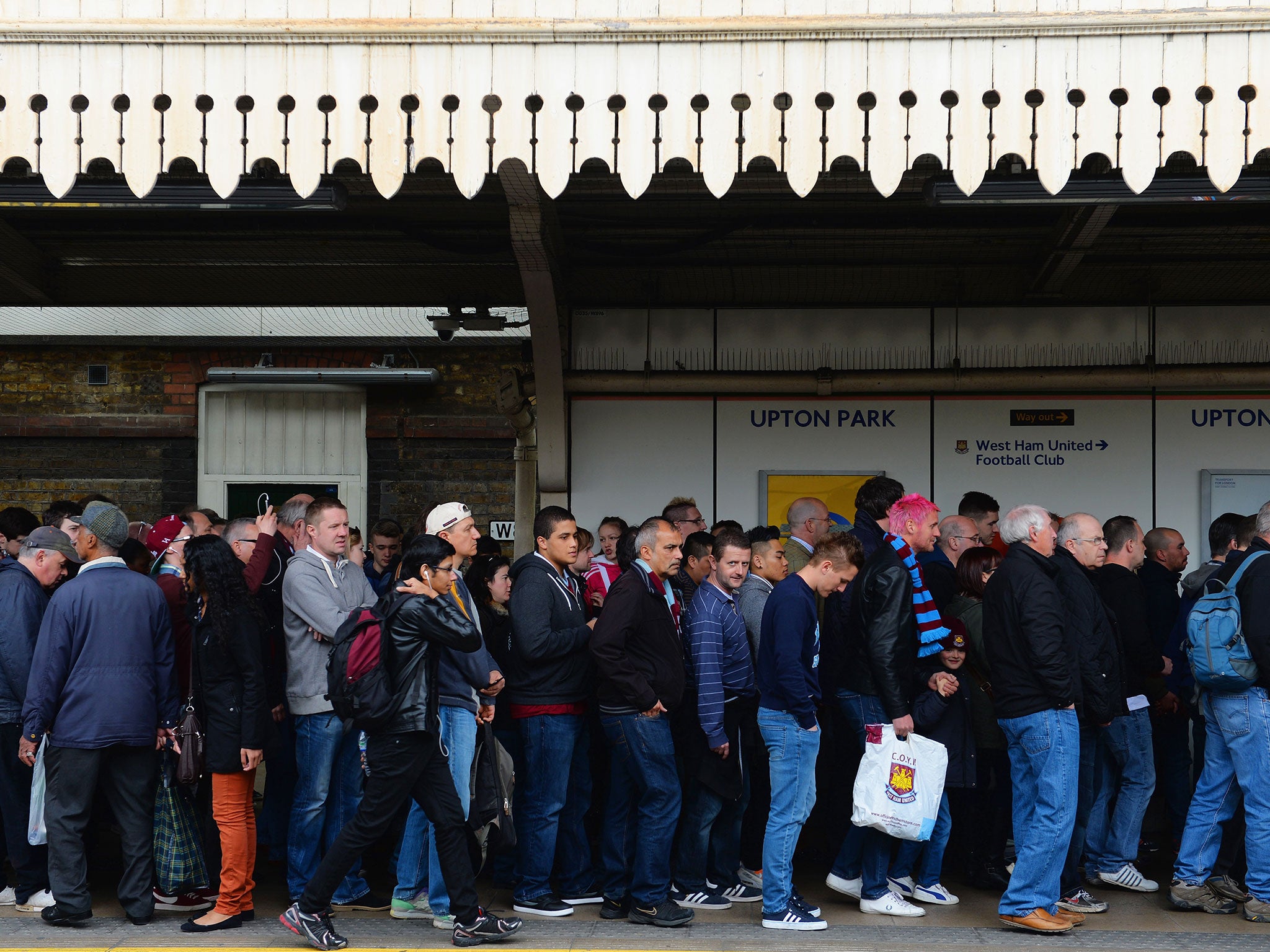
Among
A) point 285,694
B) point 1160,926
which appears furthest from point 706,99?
point 1160,926

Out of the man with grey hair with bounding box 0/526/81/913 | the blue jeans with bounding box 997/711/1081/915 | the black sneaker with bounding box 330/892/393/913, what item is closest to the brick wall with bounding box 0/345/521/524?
the man with grey hair with bounding box 0/526/81/913

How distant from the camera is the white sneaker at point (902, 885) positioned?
18.2 feet

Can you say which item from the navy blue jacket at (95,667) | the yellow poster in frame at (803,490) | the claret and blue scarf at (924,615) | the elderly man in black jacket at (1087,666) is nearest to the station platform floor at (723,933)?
the elderly man in black jacket at (1087,666)

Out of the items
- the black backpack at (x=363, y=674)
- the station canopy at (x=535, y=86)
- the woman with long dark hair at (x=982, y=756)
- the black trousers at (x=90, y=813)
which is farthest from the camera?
the woman with long dark hair at (x=982, y=756)

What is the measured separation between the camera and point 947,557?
652 centimetres

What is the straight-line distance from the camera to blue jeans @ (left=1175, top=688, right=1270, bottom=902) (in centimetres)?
529

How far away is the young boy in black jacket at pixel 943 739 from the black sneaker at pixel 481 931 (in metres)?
1.82

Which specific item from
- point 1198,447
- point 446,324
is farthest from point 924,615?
point 446,324

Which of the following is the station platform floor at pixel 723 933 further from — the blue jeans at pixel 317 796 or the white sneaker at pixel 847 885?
the blue jeans at pixel 317 796

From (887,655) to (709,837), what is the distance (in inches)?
52.1

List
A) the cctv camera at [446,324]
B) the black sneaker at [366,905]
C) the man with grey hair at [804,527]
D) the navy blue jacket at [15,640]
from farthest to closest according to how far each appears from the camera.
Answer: the cctv camera at [446,324], the man with grey hair at [804,527], the black sneaker at [366,905], the navy blue jacket at [15,640]

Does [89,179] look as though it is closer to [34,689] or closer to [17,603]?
[17,603]

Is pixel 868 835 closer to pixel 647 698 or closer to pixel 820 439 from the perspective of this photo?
pixel 647 698

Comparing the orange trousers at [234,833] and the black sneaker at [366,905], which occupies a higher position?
the orange trousers at [234,833]
